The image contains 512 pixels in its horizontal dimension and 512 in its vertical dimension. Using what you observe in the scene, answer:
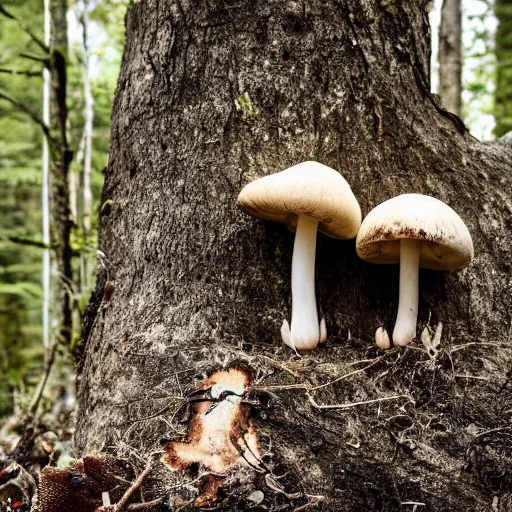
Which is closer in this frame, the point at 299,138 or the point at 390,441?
the point at 390,441

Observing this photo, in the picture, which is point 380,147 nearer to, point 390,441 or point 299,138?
point 299,138

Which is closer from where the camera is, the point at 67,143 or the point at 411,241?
the point at 411,241

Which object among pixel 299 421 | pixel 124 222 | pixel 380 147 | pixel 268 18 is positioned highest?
pixel 268 18

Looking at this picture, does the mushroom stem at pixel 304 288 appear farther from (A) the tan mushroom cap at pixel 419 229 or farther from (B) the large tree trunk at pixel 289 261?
(A) the tan mushroom cap at pixel 419 229

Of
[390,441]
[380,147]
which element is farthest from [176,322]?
[380,147]

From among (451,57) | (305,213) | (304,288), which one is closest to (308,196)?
(305,213)

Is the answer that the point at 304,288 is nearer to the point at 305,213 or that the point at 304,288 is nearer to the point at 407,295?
the point at 305,213
